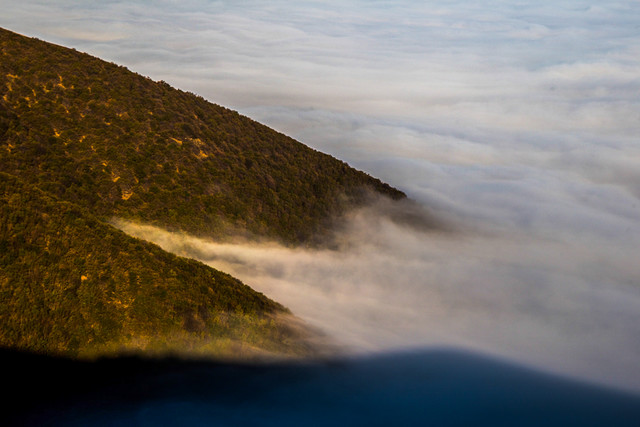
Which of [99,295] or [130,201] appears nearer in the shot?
[99,295]

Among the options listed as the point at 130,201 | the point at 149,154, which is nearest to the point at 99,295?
the point at 130,201

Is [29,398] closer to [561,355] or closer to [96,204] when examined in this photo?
[96,204]

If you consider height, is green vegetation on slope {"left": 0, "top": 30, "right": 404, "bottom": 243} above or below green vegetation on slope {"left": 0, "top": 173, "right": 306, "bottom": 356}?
above

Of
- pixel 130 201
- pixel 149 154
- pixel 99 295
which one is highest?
pixel 149 154

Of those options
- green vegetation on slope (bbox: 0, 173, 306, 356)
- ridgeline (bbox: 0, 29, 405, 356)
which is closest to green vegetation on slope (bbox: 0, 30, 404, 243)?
ridgeline (bbox: 0, 29, 405, 356)

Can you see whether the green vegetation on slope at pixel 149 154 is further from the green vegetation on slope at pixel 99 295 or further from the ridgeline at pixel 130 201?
the green vegetation on slope at pixel 99 295

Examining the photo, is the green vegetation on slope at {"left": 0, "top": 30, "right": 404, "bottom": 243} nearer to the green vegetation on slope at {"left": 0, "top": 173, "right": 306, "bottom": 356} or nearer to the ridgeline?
the ridgeline

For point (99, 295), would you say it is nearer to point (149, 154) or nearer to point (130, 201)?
point (130, 201)

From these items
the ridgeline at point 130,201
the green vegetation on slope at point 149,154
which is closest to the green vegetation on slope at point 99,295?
the ridgeline at point 130,201
